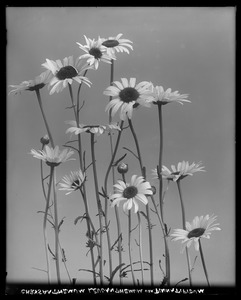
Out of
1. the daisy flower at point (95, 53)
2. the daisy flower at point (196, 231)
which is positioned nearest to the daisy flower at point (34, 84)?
the daisy flower at point (95, 53)

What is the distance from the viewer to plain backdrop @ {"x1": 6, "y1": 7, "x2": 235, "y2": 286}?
39.7 inches

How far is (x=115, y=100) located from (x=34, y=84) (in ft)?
0.70

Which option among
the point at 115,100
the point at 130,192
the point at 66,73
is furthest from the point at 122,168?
the point at 66,73

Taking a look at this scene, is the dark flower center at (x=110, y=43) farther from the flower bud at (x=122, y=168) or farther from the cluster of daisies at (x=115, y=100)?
the flower bud at (x=122, y=168)

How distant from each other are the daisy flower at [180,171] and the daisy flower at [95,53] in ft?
1.02

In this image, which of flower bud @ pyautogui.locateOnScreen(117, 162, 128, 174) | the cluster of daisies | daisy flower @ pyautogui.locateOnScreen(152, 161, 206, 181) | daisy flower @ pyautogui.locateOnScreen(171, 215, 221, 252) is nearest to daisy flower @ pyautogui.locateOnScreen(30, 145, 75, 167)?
the cluster of daisies

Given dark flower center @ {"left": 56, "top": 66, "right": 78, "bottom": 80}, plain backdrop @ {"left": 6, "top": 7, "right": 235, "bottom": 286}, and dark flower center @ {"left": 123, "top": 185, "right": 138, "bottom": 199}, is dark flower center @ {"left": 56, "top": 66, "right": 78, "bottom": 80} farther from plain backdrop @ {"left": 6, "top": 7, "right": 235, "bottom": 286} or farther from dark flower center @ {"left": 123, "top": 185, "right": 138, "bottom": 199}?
dark flower center @ {"left": 123, "top": 185, "right": 138, "bottom": 199}

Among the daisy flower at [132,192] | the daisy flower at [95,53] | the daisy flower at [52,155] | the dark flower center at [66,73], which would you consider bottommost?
the daisy flower at [132,192]

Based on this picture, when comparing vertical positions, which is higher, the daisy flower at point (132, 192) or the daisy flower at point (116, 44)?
the daisy flower at point (116, 44)

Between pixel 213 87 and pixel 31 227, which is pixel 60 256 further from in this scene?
pixel 213 87

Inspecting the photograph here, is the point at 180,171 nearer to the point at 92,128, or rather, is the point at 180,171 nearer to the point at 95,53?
the point at 92,128

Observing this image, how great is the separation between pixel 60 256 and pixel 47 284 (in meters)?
0.08

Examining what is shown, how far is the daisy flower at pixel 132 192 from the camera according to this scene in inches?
39.3
